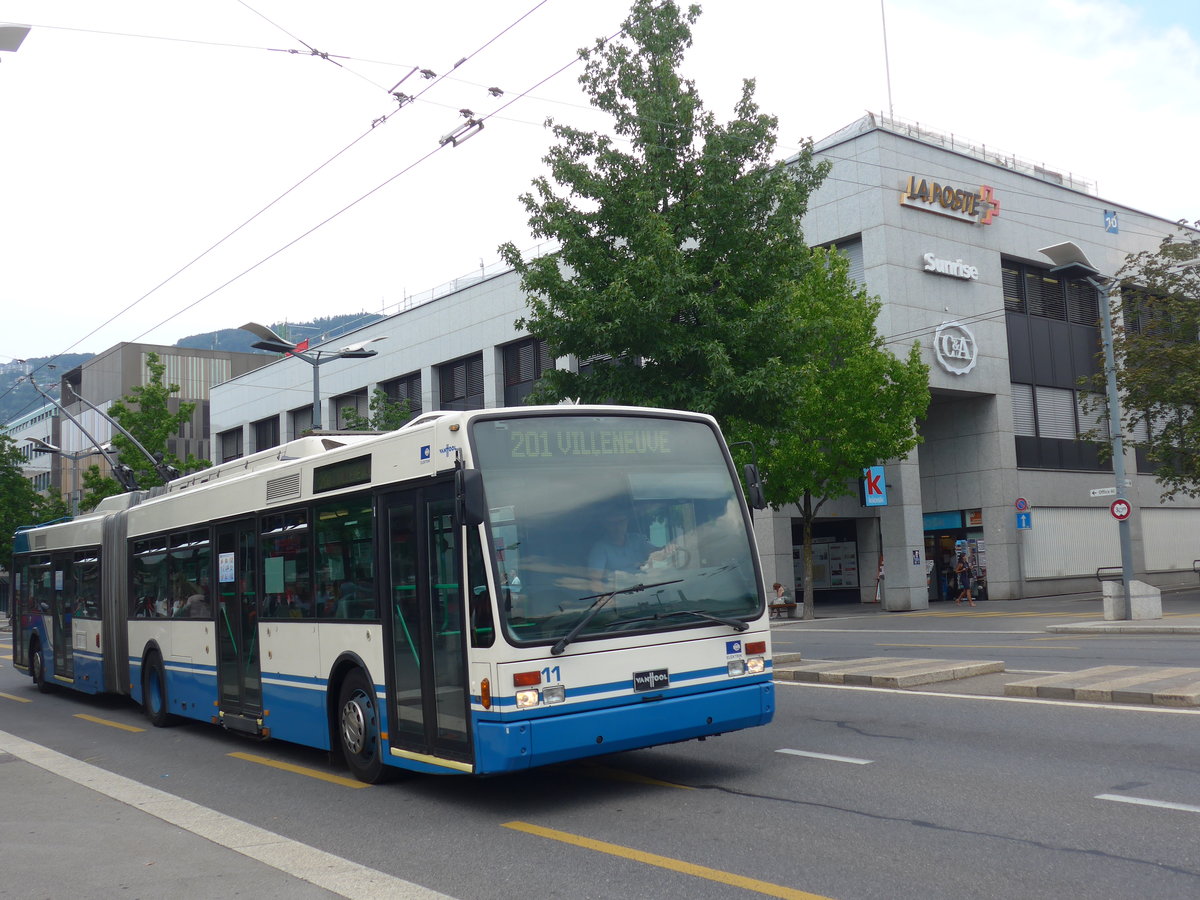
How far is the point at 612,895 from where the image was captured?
555 centimetres

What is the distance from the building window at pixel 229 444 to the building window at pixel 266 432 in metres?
1.72

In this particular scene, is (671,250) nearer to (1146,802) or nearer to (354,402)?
(1146,802)

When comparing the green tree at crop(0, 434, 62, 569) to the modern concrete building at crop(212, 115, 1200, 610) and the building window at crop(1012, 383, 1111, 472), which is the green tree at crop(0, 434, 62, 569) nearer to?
the modern concrete building at crop(212, 115, 1200, 610)

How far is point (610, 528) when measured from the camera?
307 inches

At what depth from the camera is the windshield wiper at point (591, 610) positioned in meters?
7.32

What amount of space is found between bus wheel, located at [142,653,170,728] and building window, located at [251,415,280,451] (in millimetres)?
47410

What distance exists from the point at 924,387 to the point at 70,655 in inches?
854

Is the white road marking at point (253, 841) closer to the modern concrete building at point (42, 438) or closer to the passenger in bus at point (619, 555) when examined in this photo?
the passenger in bus at point (619, 555)

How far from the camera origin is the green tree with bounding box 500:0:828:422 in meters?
16.1

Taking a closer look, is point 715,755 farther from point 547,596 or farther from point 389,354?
point 389,354

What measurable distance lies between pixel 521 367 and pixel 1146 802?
124ft

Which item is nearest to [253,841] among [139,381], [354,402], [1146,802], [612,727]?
[612,727]

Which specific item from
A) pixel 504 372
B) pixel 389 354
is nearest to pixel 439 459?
pixel 504 372

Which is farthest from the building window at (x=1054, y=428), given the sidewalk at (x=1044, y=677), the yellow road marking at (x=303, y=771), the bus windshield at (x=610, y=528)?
the bus windshield at (x=610, y=528)
